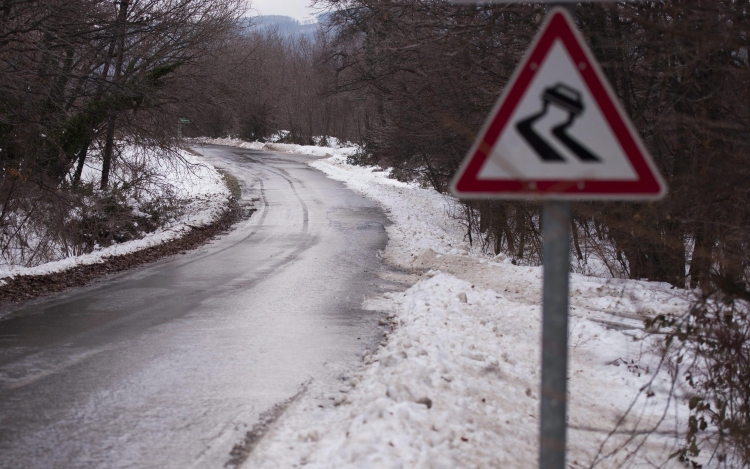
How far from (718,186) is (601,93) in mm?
2951

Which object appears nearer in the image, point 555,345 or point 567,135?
point 555,345

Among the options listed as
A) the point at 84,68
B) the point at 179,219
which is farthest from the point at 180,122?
the point at 84,68

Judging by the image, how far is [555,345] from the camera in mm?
2268

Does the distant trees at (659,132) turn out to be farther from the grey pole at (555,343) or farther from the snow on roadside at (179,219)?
the snow on roadside at (179,219)

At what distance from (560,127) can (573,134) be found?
5cm

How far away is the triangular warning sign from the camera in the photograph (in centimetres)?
240

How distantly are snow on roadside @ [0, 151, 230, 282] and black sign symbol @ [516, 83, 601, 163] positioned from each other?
34.1ft

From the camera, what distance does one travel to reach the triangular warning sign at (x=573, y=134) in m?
2.40

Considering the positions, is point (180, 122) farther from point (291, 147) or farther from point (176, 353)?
point (291, 147)

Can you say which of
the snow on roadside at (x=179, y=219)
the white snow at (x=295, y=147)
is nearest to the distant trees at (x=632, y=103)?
the snow on roadside at (x=179, y=219)

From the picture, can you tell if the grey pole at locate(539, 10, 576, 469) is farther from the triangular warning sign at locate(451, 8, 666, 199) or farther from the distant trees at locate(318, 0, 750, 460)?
the distant trees at locate(318, 0, 750, 460)

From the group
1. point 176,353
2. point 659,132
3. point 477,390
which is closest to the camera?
point 477,390

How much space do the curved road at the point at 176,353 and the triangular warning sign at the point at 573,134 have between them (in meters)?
3.03

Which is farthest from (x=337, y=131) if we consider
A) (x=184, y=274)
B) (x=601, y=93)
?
(x=601, y=93)
